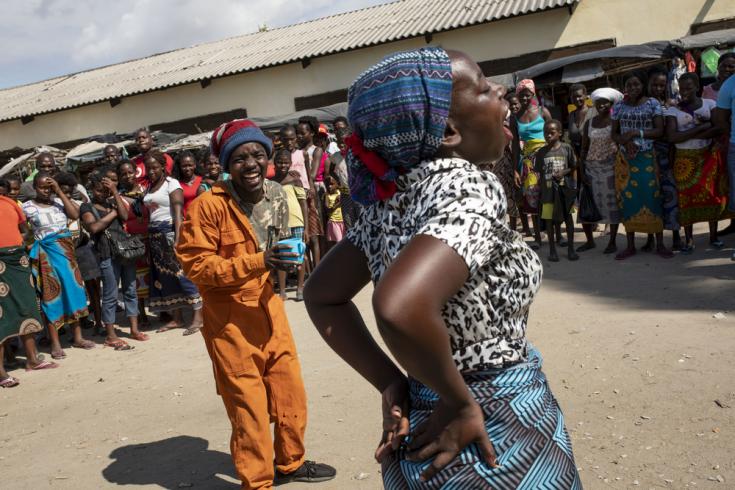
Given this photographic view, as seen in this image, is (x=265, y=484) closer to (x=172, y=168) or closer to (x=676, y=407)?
(x=676, y=407)

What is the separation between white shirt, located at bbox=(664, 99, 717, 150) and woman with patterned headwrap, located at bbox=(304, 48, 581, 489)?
655 cm

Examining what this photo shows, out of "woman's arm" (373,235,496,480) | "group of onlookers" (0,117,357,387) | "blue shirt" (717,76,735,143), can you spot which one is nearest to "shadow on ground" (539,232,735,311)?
"blue shirt" (717,76,735,143)

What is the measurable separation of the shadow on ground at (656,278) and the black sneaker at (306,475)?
334 cm

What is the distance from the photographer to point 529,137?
8.25 m

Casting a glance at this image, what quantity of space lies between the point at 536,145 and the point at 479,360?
7.18 m

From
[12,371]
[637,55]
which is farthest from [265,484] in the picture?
[637,55]

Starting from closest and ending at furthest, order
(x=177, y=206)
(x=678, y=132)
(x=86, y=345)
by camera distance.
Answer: (x=177, y=206)
(x=678, y=132)
(x=86, y=345)

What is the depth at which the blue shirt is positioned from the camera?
6.56m

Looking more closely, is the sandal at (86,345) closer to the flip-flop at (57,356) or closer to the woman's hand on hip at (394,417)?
the flip-flop at (57,356)

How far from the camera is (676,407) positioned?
150 inches

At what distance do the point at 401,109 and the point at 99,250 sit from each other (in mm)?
6745

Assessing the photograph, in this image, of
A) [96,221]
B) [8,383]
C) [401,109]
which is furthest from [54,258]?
[401,109]

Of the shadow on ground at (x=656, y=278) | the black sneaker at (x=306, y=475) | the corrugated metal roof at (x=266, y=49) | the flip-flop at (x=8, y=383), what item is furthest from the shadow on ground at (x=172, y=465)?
the corrugated metal roof at (x=266, y=49)

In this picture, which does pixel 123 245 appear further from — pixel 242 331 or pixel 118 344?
pixel 242 331
